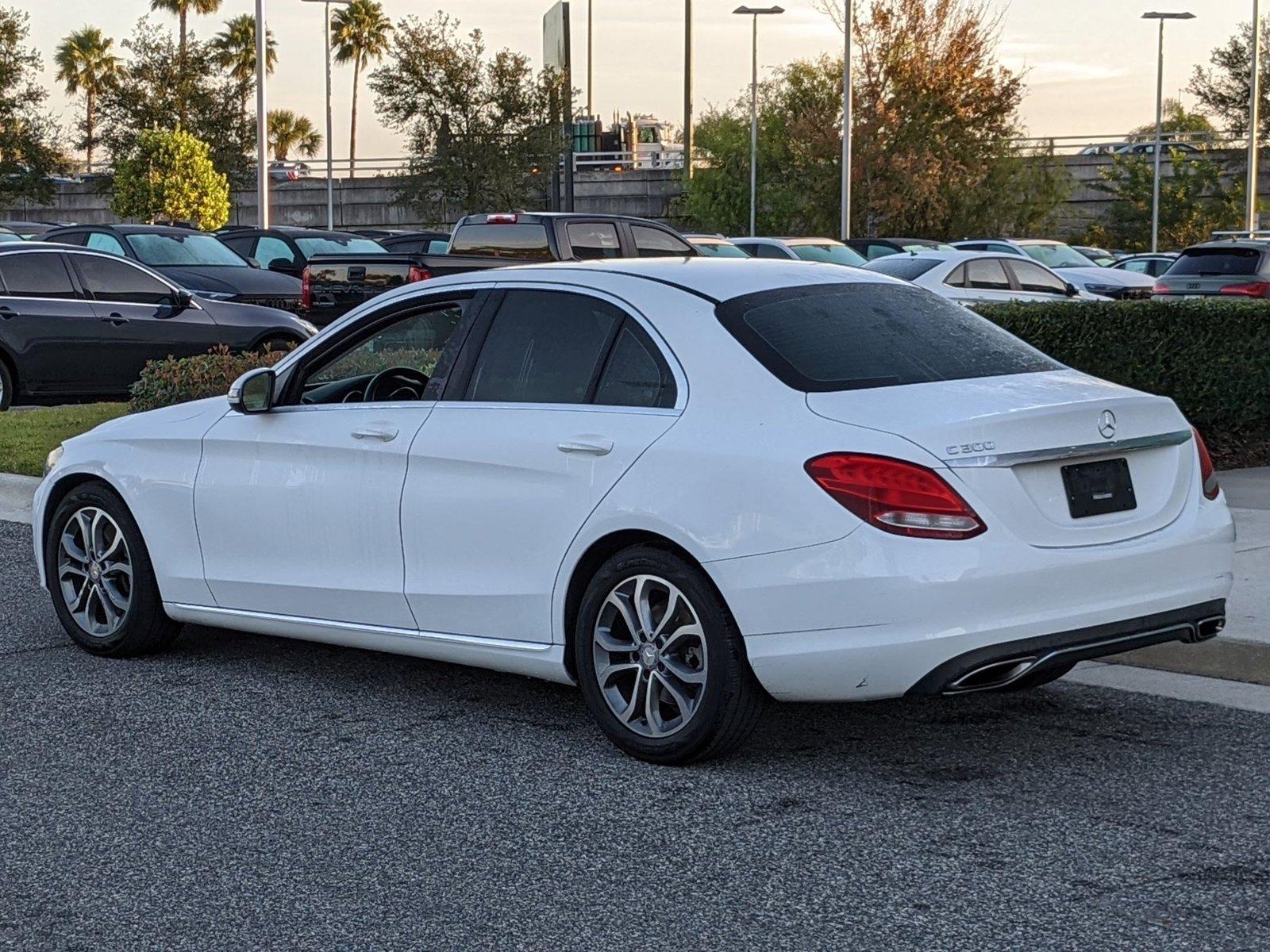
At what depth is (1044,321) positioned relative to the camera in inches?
464

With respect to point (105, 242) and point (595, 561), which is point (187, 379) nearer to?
point (595, 561)

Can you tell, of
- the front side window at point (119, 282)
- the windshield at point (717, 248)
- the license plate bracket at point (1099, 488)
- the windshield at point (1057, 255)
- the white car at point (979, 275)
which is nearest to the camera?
the license plate bracket at point (1099, 488)

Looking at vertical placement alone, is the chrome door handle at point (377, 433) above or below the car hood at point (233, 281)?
below

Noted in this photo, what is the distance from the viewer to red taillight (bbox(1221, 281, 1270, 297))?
2158 centimetres

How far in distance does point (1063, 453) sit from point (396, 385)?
2664mm

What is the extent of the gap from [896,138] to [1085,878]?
46596mm

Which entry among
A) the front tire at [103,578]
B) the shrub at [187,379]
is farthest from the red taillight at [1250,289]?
the front tire at [103,578]

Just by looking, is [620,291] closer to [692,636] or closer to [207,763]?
[692,636]

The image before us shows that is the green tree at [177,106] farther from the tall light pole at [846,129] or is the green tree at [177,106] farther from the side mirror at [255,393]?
the side mirror at [255,393]

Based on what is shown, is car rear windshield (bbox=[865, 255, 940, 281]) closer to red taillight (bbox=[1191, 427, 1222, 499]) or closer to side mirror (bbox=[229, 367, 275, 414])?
side mirror (bbox=[229, 367, 275, 414])

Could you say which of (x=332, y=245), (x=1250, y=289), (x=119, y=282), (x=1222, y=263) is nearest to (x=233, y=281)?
(x=119, y=282)

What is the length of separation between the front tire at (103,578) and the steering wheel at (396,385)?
108 cm

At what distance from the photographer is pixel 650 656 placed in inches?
211

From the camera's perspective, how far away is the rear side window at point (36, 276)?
54.4ft
